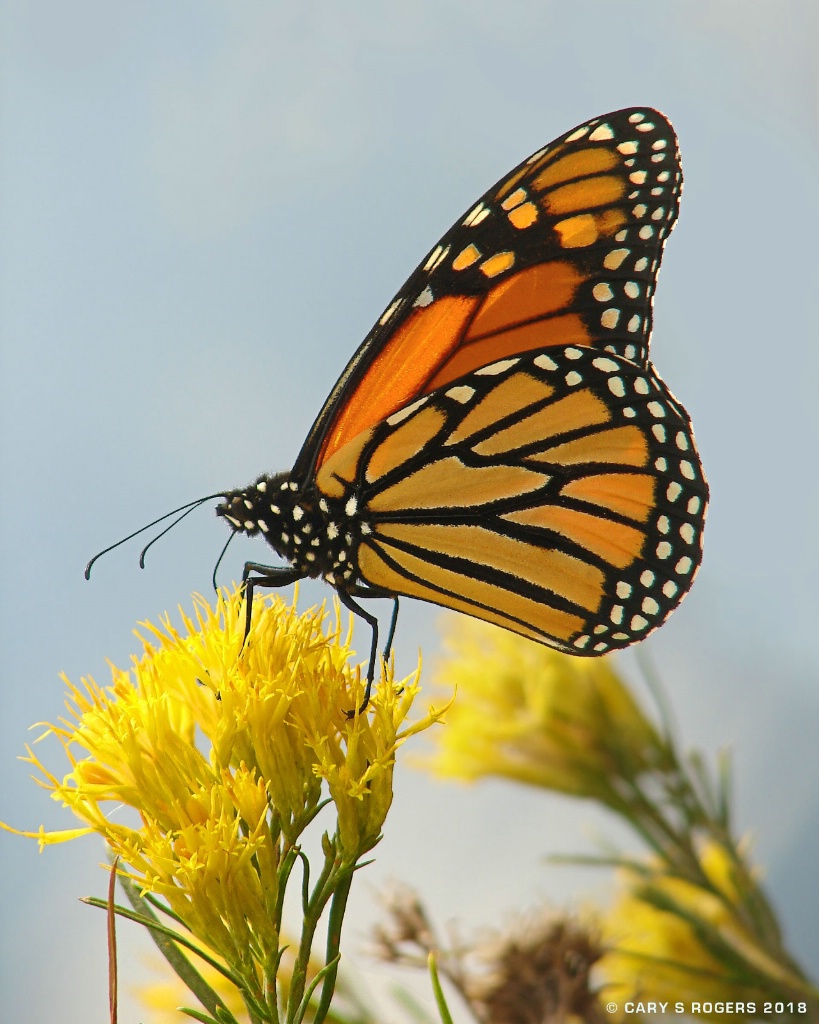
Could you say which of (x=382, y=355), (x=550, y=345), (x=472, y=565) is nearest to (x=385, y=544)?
(x=472, y=565)

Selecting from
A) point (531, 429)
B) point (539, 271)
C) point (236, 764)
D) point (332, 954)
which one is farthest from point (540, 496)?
point (332, 954)

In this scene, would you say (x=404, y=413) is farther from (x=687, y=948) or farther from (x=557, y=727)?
(x=687, y=948)

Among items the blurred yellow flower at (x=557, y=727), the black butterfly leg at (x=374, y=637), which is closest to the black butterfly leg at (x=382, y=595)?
the black butterfly leg at (x=374, y=637)

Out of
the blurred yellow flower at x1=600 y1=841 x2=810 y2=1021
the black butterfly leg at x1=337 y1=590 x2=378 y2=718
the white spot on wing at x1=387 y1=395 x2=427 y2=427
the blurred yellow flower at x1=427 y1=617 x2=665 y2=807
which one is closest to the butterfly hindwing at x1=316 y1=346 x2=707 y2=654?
the white spot on wing at x1=387 y1=395 x2=427 y2=427

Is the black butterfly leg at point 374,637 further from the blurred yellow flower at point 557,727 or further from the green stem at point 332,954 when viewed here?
the blurred yellow flower at point 557,727

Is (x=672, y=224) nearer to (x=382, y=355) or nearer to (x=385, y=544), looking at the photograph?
(x=382, y=355)
